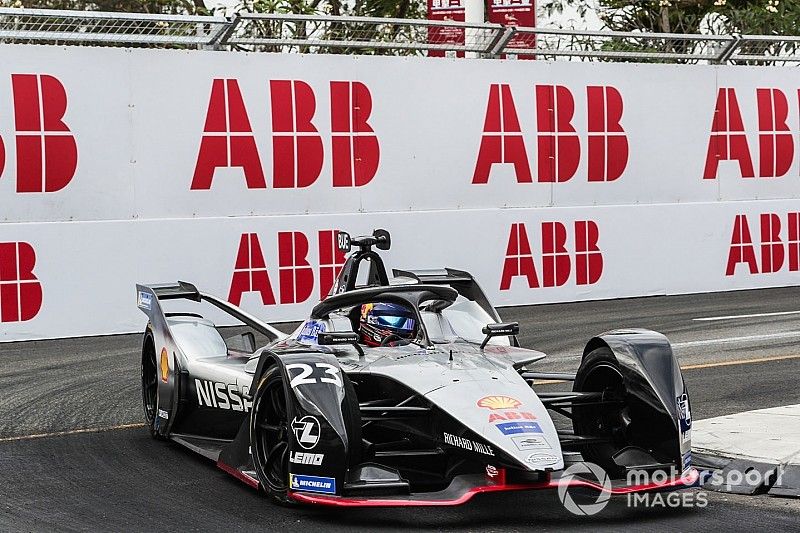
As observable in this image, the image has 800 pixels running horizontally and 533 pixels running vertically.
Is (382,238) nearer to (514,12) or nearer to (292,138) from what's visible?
(292,138)

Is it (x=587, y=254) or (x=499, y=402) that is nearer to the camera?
(x=499, y=402)

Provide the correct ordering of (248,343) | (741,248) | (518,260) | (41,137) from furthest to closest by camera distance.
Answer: (741,248) → (518,260) → (41,137) → (248,343)

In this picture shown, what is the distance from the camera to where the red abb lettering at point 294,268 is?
14750mm

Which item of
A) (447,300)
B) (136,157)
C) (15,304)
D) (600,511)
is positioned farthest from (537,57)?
(600,511)

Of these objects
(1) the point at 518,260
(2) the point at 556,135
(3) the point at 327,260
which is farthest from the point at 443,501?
(2) the point at 556,135

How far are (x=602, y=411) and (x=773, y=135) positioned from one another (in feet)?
41.3

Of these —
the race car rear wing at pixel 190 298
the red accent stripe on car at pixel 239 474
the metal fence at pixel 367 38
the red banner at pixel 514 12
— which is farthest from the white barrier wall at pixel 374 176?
the red accent stripe on car at pixel 239 474

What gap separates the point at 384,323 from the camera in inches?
304

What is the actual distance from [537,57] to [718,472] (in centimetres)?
1114

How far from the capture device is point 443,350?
23.8 feet

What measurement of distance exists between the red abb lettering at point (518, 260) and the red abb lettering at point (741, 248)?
3226 mm

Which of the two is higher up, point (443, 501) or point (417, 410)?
point (417, 410)

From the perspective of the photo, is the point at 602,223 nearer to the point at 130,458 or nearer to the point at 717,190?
the point at 717,190

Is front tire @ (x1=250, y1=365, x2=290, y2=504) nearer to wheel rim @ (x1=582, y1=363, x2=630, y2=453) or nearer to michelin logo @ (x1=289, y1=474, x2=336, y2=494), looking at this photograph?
michelin logo @ (x1=289, y1=474, x2=336, y2=494)
